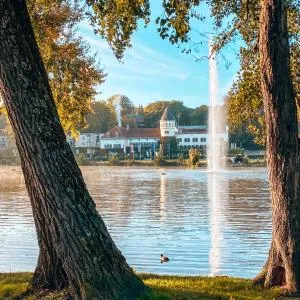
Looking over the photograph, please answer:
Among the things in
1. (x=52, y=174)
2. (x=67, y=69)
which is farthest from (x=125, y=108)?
(x=52, y=174)

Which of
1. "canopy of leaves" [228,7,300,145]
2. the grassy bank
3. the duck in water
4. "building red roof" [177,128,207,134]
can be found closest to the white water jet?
"building red roof" [177,128,207,134]

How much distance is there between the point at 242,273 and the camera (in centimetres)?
1320

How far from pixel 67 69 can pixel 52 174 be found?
404 inches

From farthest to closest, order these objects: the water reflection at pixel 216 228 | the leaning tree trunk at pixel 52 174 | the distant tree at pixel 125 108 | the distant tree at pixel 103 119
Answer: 1. the distant tree at pixel 125 108
2. the distant tree at pixel 103 119
3. the water reflection at pixel 216 228
4. the leaning tree trunk at pixel 52 174

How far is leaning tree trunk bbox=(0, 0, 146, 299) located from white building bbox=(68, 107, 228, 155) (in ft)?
429

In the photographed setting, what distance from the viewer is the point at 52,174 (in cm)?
640

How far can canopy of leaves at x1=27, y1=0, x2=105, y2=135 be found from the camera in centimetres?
1563

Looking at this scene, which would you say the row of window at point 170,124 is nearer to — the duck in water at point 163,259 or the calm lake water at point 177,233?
the calm lake water at point 177,233

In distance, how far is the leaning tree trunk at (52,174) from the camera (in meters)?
6.35

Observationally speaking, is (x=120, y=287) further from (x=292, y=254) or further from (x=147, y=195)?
(x=147, y=195)

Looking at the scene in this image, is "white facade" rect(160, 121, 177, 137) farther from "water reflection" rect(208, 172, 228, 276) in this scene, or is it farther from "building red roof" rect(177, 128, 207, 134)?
"water reflection" rect(208, 172, 228, 276)

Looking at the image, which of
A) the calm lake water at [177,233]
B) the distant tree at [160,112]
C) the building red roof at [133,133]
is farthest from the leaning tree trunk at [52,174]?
the distant tree at [160,112]

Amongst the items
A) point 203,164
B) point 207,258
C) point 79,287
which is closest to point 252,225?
point 207,258

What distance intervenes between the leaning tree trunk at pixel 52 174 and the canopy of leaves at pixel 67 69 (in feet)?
27.8
